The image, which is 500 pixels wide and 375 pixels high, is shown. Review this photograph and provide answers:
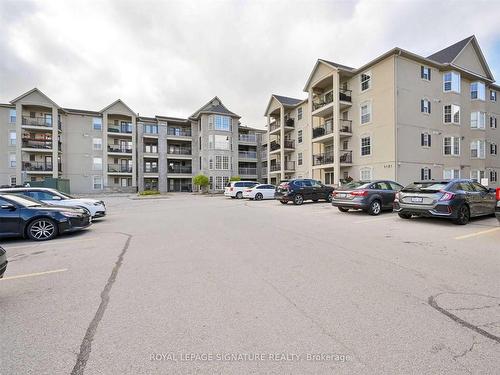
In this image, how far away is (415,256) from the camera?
5625 mm

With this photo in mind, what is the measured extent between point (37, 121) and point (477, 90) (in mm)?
52427

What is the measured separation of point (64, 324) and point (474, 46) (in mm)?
37164

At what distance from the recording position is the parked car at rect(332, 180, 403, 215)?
11922 mm

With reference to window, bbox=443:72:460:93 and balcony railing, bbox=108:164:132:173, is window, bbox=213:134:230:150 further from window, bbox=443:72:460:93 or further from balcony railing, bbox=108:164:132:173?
window, bbox=443:72:460:93

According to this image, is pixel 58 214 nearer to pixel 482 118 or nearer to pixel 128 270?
pixel 128 270

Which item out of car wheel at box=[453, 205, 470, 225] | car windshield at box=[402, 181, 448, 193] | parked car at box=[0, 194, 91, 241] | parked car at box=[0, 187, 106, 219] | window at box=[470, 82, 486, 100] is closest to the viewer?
parked car at box=[0, 194, 91, 241]

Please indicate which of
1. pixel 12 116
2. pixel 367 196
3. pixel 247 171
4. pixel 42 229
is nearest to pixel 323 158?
pixel 367 196

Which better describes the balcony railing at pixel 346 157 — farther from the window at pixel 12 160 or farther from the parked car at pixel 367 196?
the window at pixel 12 160

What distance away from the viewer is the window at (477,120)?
25.3 metres

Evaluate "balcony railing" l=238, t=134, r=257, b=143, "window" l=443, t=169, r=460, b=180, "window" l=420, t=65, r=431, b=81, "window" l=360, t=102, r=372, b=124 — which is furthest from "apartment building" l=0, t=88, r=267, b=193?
"window" l=443, t=169, r=460, b=180

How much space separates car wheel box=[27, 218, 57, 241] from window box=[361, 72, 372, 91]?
25.3 m

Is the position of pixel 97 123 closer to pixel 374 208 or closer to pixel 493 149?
pixel 374 208

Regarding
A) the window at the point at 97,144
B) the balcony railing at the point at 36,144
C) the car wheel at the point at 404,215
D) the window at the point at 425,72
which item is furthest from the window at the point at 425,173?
the balcony railing at the point at 36,144

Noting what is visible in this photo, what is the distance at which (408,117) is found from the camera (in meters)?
22.4
